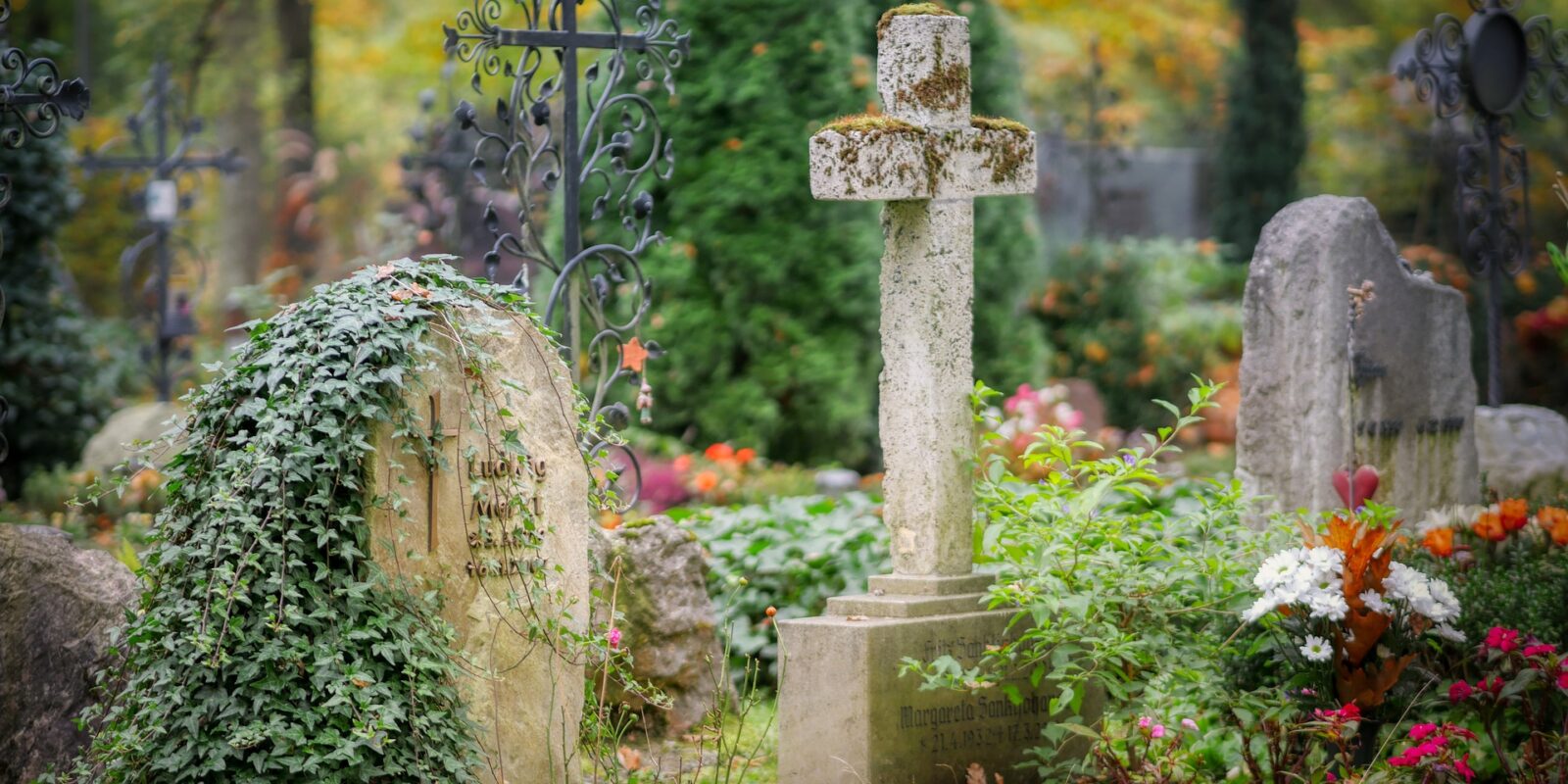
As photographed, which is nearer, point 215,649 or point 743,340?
point 215,649

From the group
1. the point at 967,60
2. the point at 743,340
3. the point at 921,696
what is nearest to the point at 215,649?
the point at 921,696

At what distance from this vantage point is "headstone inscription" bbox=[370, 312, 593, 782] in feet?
14.0

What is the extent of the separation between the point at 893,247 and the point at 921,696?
4.80ft

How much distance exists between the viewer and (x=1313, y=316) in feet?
20.6

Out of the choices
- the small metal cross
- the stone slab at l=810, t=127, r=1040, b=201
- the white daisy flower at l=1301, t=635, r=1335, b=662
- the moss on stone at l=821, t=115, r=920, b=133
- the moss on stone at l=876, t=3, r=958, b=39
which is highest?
the moss on stone at l=876, t=3, r=958, b=39

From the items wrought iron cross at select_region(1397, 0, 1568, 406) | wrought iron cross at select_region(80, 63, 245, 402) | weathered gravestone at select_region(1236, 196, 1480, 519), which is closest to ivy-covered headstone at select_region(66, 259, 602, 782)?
weathered gravestone at select_region(1236, 196, 1480, 519)

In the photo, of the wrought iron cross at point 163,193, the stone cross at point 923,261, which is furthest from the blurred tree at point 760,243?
the stone cross at point 923,261

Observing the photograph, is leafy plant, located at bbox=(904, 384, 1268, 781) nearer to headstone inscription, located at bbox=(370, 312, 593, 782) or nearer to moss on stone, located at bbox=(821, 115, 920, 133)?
moss on stone, located at bbox=(821, 115, 920, 133)

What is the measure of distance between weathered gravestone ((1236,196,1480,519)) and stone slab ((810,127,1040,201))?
1.74m

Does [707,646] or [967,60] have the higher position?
[967,60]

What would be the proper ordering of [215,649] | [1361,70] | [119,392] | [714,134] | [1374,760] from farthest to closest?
[1361,70], [119,392], [714,134], [1374,760], [215,649]

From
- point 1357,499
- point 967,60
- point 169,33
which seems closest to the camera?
point 967,60

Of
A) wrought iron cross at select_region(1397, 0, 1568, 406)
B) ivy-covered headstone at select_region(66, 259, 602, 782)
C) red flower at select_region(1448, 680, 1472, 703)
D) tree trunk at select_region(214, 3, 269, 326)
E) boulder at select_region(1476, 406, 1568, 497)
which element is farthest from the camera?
tree trunk at select_region(214, 3, 269, 326)

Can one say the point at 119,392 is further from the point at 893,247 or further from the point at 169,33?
the point at 893,247
